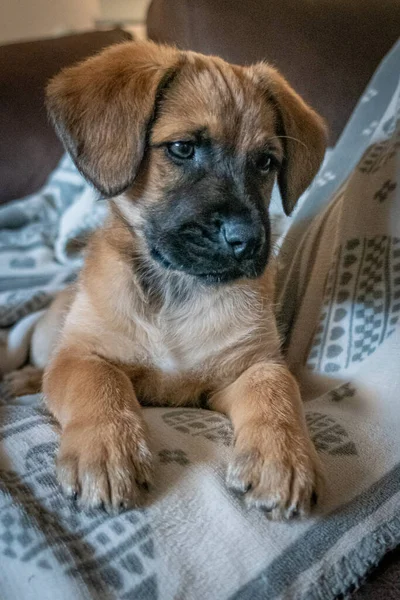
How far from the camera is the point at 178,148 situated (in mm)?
1280

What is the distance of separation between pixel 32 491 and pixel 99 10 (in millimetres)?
3754

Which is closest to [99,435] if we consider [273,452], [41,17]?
[273,452]

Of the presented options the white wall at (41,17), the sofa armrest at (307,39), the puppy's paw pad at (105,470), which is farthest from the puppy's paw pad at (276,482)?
the white wall at (41,17)

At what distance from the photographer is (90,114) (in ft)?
4.04

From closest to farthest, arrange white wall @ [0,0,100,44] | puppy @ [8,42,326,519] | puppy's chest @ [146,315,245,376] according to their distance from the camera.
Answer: puppy @ [8,42,326,519] < puppy's chest @ [146,315,245,376] < white wall @ [0,0,100,44]

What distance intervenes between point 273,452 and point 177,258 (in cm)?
45

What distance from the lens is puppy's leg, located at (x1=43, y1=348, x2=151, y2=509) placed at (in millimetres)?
941

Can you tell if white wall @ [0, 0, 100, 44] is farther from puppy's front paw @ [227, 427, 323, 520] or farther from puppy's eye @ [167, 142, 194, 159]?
puppy's front paw @ [227, 427, 323, 520]

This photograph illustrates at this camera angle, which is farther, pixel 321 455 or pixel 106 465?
pixel 321 455

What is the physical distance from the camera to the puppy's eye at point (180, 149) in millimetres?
1279

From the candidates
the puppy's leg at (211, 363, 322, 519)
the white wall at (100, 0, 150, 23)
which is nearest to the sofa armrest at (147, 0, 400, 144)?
the puppy's leg at (211, 363, 322, 519)

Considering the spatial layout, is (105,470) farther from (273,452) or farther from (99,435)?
(273,452)

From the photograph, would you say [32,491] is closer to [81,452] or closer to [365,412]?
[81,452]

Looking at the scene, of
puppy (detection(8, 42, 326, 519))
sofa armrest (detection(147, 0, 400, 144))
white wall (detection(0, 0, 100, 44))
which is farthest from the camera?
white wall (detection(0, 0, 100, 44))
